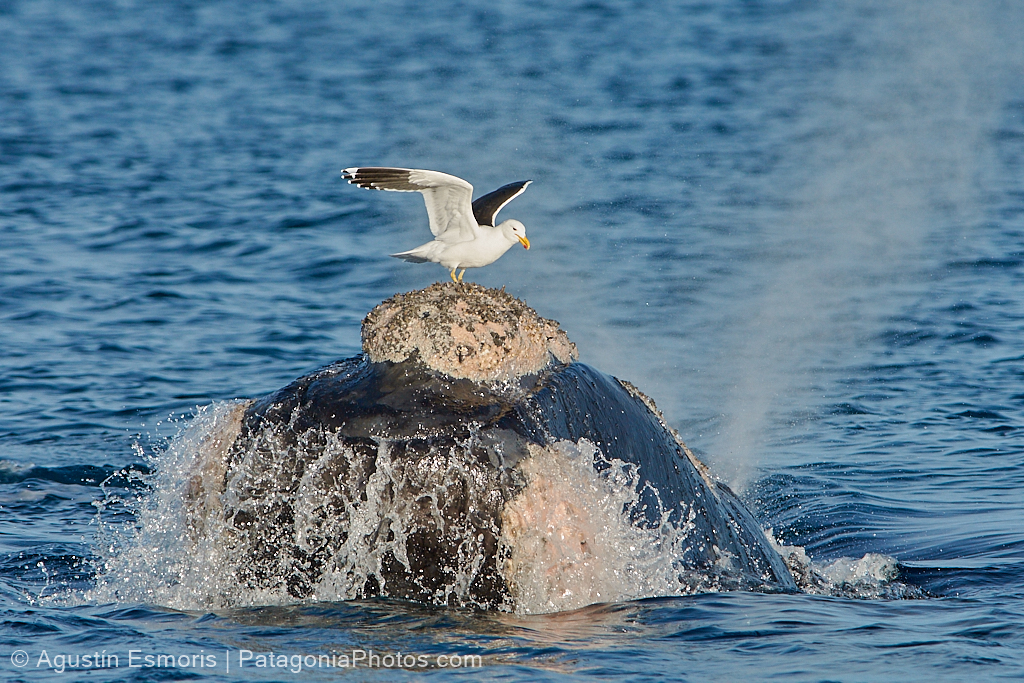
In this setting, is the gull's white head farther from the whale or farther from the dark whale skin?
the dark whale skin

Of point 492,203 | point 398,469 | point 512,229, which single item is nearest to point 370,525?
point 398,469

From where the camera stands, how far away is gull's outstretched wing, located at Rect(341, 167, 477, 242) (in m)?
7.73

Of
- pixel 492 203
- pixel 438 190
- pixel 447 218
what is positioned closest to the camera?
pixel 438 190

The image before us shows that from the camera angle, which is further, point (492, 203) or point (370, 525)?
point (492, 203)

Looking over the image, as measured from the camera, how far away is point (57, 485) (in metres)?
9.36

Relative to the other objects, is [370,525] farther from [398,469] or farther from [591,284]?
[591,284]

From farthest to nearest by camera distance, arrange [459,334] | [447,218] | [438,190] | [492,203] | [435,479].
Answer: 1. [492,203]
2. [447,218]
3. [438,190]
4. [459,334]
5. [435,479]

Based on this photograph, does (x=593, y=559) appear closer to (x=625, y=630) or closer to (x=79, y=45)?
(x=625, y=630)

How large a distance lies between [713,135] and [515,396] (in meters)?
18.2

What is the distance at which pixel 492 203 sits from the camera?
338 inches

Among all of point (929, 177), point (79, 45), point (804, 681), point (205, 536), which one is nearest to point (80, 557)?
point (205, 536)

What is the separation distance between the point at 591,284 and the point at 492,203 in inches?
263

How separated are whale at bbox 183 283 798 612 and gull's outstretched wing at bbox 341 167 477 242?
6.61ft

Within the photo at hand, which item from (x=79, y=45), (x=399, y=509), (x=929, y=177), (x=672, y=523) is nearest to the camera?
(x=399, y=509)
